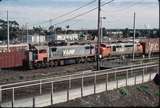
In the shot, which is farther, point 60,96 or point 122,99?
point 122,99

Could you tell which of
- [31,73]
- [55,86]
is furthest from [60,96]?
[31,73]

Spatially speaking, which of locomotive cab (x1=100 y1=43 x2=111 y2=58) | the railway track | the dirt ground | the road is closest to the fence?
the road

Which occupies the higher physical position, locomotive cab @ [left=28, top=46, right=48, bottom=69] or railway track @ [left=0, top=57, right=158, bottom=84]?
locomotive cab @ [left=28, top=46, right=48, bottom=69]

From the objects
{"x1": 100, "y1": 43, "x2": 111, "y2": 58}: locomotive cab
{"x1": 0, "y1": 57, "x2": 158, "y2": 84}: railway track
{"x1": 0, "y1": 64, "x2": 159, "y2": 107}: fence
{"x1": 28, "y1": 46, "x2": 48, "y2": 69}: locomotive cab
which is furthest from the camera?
{"x1": 100, "y1": 43, "x2": 111, "y2": 58}: locomotive cab

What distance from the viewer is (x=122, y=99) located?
2738 cm

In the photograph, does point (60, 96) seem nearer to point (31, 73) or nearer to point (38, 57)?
point (31, 73)

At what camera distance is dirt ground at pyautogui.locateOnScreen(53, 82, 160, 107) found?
24.1 metres

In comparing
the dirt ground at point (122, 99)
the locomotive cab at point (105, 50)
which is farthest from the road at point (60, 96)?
the locomotive cab at point (105, 50)

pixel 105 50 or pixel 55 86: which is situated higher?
pixel 105 50

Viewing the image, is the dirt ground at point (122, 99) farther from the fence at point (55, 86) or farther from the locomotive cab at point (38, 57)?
the locomotive cab at point (38, 57)

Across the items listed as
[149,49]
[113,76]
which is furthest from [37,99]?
[149,49]

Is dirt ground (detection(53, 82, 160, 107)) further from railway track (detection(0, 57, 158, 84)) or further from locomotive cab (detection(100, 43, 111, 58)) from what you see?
locomotive cab (detection(100, 43, 111, 58))

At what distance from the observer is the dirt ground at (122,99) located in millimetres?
24136

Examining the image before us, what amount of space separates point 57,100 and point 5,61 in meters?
32.5
